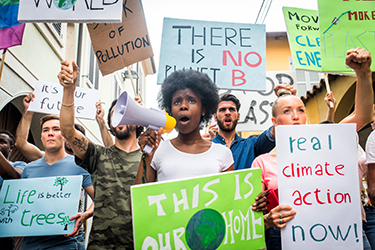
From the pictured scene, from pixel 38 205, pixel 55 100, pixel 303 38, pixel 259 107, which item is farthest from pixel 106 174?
pixel 303 38

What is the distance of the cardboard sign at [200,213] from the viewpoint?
5.86ft

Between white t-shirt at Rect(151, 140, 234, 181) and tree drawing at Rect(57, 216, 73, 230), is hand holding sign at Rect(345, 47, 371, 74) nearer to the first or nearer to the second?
white t-shirt at Rect(151, 140, 234, 181)

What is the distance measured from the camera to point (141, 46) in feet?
11.2

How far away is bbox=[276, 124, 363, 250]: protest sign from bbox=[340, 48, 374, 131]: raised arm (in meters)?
0.42

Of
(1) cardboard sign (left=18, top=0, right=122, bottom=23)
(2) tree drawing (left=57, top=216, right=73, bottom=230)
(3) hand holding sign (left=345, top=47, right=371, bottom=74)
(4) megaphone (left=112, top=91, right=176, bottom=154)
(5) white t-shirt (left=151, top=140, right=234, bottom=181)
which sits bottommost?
(2) tree drawing (left=57, top=216, right=73, bottom=230)

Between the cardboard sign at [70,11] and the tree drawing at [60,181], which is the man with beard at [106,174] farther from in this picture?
the cardboard sign at [70,11]

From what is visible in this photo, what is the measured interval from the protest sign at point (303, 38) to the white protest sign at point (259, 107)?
683 mm

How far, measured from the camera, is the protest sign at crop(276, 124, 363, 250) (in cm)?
196

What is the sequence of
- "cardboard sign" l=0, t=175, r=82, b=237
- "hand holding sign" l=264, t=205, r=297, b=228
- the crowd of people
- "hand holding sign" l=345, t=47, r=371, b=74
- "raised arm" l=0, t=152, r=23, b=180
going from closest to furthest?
"hand holding sign" l=264, t=205, r=297, b=228 → the crowd of people → "hand holding sign" l=345, t=47, r=371, b=74 → "cardboard sign" l=0, t=175, r=82, b=237 → "raised arm" l=0, t=152, r=23, b=180

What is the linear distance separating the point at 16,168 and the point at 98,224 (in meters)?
1.41

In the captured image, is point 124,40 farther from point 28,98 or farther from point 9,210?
point 9,210

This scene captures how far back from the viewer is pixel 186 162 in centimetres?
203

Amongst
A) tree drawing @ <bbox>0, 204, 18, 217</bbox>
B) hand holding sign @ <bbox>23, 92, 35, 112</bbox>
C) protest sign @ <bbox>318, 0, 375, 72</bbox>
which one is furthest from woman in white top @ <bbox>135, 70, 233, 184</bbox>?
hand holding sign @ <bbox>23, 92, 35, 112</bbox>

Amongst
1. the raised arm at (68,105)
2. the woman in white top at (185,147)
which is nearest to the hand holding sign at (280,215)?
the woman in white top at (185,147)
